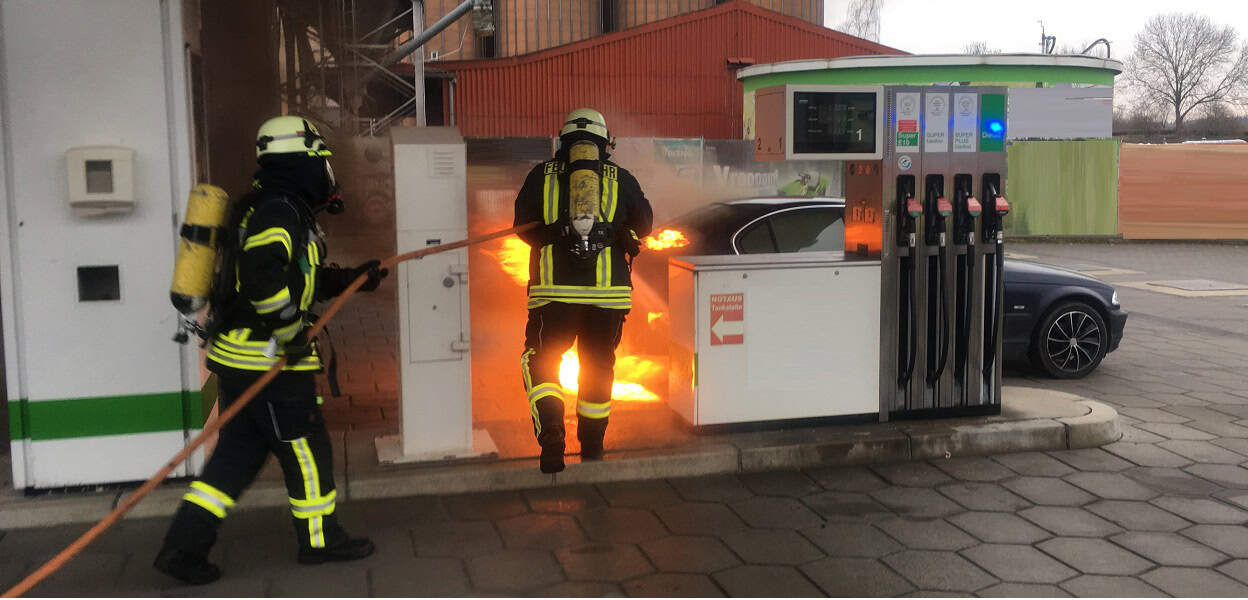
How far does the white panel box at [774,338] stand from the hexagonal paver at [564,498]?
97 cm

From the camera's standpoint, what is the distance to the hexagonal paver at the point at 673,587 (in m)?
4.30

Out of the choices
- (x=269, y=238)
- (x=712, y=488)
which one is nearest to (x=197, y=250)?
(x=269, y=238)

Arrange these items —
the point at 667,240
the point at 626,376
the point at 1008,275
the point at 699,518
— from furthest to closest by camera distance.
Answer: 1. the point at 1008,275
2. the point at 667,240
3. the point at 626,376
4. the point at 699,518

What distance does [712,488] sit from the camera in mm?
5738

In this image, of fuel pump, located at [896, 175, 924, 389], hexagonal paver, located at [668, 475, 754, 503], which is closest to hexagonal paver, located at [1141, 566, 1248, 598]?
hexagonal paver, located at [668, 475, 754, 503]

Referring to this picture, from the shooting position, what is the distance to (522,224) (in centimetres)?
575

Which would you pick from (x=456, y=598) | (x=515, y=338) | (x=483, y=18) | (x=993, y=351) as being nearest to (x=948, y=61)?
(x=483, y=18)

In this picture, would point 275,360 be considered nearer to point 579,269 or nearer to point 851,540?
point 579,269

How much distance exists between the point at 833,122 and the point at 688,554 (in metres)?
2.83

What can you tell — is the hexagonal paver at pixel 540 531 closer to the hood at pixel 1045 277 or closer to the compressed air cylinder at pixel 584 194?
the compressed air cylinder at pixel 584 194

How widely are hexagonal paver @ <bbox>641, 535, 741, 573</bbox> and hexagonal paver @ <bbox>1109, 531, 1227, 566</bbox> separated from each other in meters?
1.81

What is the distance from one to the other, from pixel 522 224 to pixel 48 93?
234 cm

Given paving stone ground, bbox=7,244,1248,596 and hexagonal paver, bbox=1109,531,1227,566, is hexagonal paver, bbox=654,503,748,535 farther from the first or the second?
hexagonal paver, bbox=1109,531,1227,566

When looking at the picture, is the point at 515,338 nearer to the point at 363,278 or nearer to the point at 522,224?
the point at 522,224
